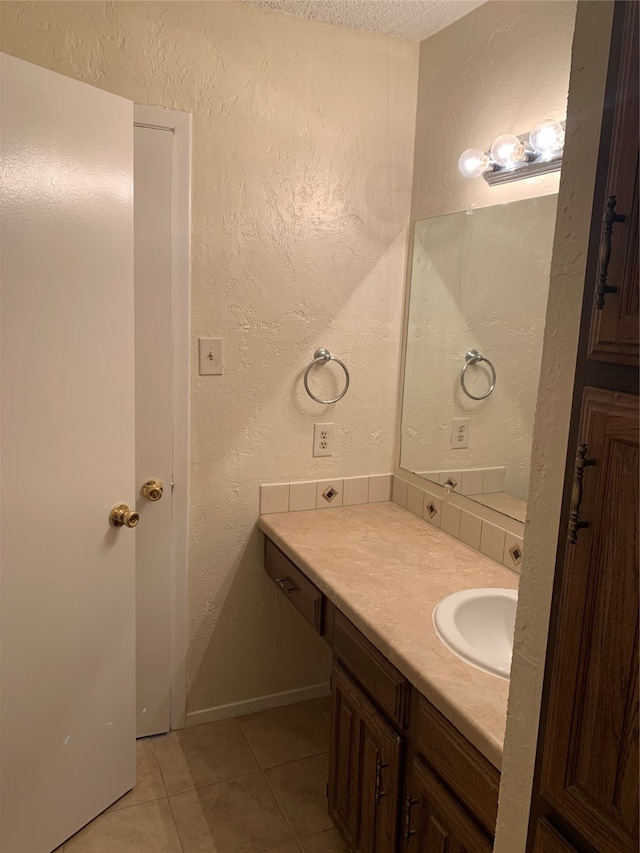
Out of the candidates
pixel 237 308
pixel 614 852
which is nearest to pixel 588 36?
pixel 614 852

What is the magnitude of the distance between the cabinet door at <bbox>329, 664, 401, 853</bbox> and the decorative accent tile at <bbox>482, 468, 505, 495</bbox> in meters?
0.68

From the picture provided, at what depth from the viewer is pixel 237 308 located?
6.95 feet

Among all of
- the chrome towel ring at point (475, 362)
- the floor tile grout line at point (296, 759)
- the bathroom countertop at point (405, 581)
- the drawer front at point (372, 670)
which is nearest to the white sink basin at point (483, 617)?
the bathroom countertop at point (405, 581)

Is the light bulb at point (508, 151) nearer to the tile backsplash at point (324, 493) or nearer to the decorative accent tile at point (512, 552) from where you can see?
the decorative accent tile at point (512, 552)

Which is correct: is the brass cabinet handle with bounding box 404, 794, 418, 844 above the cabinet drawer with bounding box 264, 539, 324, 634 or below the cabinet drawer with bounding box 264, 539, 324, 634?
below

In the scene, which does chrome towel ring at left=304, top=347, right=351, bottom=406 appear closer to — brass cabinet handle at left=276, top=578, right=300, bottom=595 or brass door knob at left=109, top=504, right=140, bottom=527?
brass cabinet handle at left=276, top=578, right=300, bottom=595

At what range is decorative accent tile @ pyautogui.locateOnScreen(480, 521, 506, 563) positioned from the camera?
74.2 inches

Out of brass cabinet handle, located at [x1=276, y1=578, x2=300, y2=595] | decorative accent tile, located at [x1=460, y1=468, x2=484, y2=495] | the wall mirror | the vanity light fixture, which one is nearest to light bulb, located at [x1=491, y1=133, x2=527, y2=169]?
the vanity light fixture

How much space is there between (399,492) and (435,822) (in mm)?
1210

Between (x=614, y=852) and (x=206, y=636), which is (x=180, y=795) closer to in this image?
(x=206, y=636)

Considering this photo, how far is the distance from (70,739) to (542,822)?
142cm

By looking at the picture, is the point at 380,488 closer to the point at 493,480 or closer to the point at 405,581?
the point at 493,480

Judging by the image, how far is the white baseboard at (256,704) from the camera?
2.34 metres

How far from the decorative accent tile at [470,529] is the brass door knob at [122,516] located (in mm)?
972
